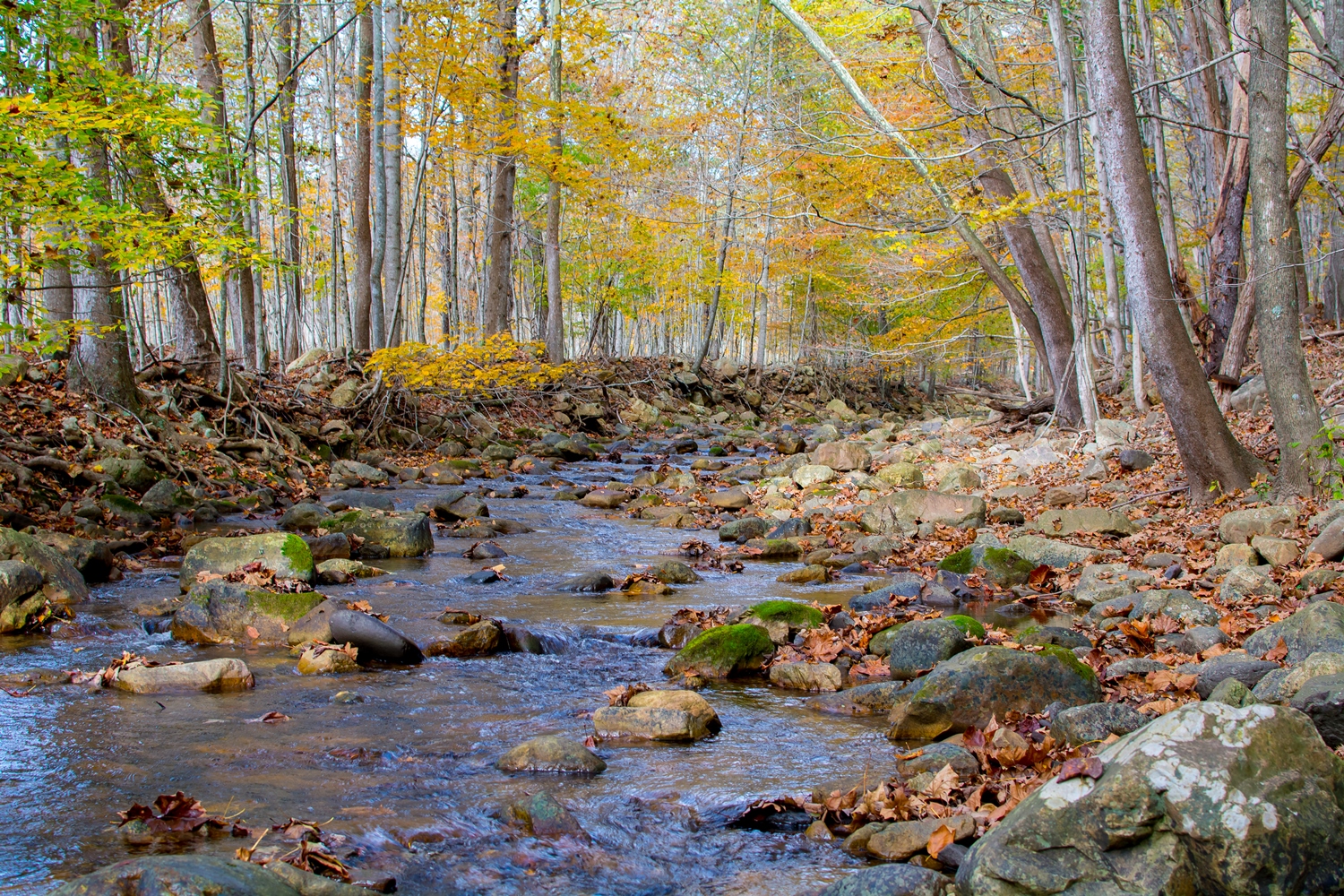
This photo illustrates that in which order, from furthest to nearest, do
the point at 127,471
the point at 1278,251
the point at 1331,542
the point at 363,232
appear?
1. the point at 363,232
2. the point at 127,471
3. the point at 1278,251
4. the point at 1331,542

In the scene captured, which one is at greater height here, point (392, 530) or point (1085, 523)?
point (392, 530)

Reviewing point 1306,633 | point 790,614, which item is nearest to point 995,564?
point 790,614

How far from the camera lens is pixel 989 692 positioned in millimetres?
4379

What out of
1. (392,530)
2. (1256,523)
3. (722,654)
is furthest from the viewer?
(392,530)

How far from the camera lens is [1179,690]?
4.37 meters

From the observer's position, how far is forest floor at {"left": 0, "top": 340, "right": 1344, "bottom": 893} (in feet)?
12.6

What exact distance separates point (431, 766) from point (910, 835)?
203 cm

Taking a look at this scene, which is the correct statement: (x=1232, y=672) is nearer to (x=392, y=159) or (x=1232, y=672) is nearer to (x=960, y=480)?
(x=960, y=480)

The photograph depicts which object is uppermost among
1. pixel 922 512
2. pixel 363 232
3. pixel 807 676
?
pixel 363 232

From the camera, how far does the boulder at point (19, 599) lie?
5.52 metres

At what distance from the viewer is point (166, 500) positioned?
9.05 metres

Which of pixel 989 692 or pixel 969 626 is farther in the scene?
pixel 969 626

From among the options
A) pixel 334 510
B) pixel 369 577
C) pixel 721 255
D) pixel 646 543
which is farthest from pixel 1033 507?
pixel 721 255

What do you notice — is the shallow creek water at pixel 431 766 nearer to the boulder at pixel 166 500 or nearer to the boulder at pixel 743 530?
the boulder at pixel 166 500
